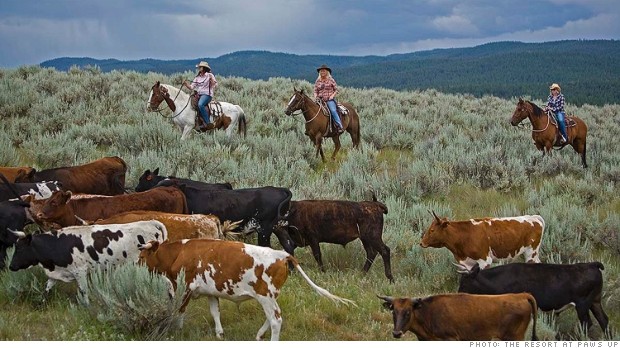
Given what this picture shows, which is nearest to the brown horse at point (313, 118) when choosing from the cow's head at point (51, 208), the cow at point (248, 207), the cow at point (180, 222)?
the cow at point (248, 207)

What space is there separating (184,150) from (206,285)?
7.82m

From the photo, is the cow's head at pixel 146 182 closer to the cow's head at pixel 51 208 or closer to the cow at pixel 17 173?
the cow at pixel 17 173

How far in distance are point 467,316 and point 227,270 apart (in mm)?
2063

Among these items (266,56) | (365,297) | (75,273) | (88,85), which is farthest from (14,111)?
(266,56)

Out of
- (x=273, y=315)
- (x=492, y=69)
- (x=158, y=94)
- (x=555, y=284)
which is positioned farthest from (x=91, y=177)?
(x=492, y=69)

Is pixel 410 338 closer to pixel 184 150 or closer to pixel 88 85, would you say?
pixel 184 150

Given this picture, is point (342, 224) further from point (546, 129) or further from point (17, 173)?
point (546, 129)

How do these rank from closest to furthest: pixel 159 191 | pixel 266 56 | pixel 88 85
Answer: pixel 159 191, pixel 88 85, pixel 266 56

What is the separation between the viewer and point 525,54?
332 feet

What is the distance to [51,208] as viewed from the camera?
7289 mm

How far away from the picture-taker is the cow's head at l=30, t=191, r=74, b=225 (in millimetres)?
7246

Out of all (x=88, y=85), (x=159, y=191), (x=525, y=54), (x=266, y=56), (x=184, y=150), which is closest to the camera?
(x=159, y=191)

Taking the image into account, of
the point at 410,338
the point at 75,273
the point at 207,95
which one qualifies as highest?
the point at 207,95

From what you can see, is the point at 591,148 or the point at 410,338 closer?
the point at 410,338
